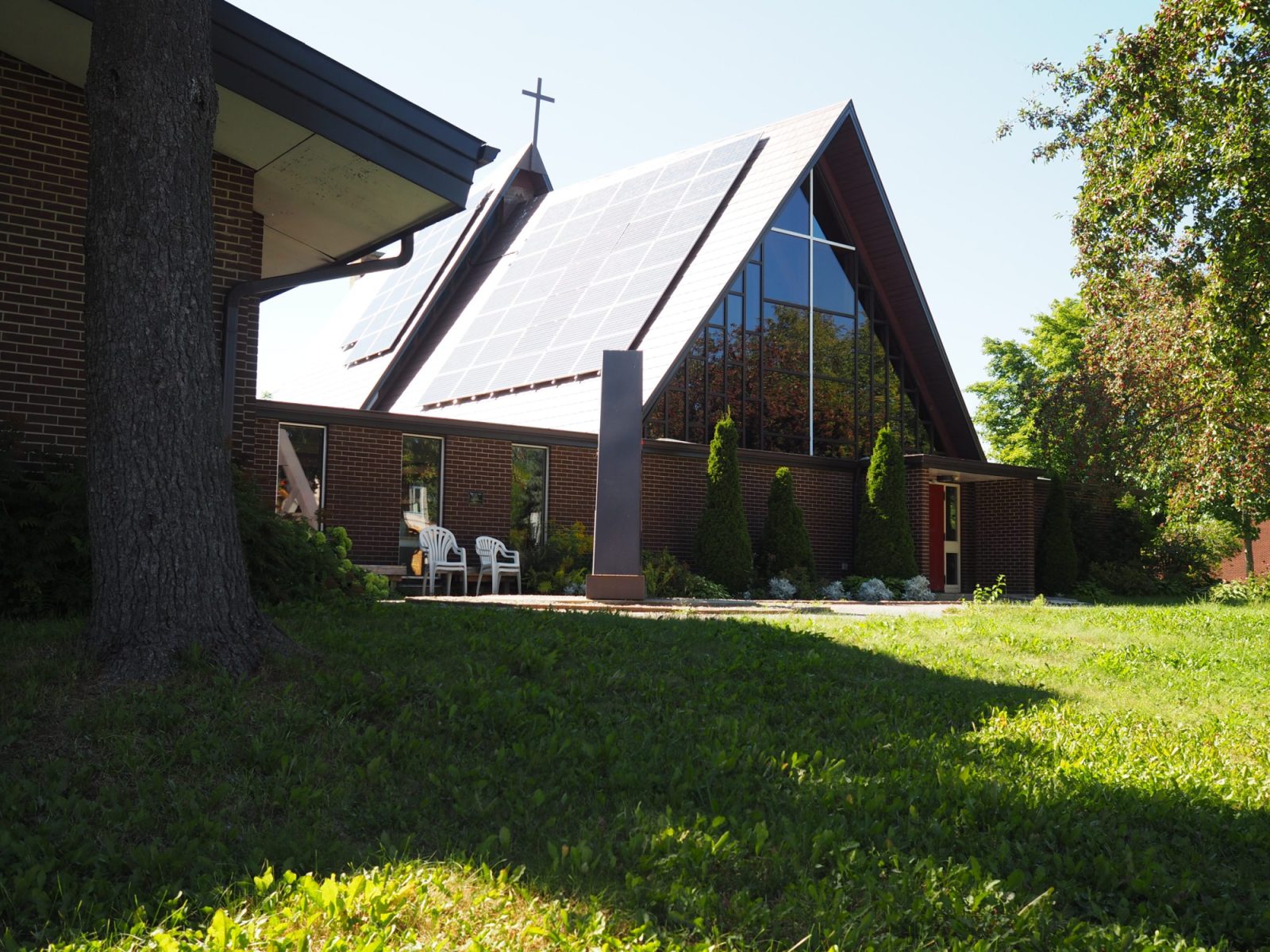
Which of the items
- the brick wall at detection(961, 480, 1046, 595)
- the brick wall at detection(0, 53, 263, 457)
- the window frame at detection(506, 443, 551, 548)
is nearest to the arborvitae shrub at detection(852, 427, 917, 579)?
the brick wall at detection(961, 480, 1046, 595)

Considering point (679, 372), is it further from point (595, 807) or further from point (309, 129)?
point (595, 807)

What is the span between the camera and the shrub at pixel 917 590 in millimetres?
18094

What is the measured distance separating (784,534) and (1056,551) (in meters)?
6.49

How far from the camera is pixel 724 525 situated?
17078mm

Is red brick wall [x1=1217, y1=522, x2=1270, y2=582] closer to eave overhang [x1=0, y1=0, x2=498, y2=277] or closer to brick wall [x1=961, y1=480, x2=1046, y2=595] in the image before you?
brick wall [x1=961, y1=480, x2=1046, y2=595]

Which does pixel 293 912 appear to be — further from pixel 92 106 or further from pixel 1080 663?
pixel 1080 663

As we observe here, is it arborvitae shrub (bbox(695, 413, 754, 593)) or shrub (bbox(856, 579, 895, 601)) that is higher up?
arborvitae shrub (bbox(695, 413, 754, 593))

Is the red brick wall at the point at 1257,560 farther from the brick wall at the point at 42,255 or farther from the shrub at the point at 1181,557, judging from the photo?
the brick wall at the point at 42,255

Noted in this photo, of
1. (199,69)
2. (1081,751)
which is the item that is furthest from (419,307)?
(1081,751)

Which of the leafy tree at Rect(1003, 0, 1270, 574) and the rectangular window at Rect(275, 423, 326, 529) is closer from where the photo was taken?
the leafy tree at Rect(1003, 0, 1270, 574)

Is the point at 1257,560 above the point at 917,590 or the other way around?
above

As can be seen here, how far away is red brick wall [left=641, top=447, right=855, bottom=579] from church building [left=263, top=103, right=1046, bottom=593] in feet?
0.12

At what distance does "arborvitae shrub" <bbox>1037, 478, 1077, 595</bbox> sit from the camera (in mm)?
21188

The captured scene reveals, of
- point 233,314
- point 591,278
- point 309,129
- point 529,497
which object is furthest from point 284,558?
point 591,278
